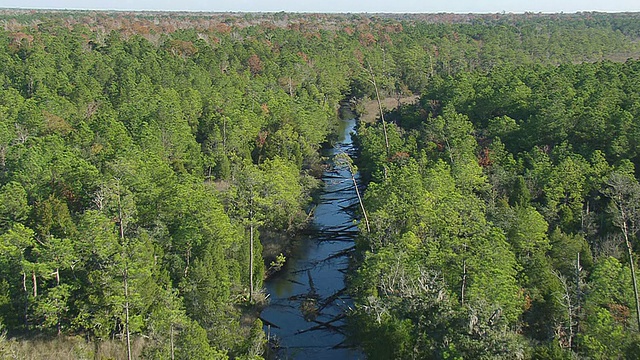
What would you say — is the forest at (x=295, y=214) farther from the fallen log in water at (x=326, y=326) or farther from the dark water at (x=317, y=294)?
A: the fallen log in water at (x=326, y=326)

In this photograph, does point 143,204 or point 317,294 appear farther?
point 317,294

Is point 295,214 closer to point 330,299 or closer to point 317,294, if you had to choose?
point 317,294

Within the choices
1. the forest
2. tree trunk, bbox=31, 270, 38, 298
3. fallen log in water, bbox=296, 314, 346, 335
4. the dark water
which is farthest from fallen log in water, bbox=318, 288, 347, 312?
tree trunk, bbox=31, 270, 38, 298

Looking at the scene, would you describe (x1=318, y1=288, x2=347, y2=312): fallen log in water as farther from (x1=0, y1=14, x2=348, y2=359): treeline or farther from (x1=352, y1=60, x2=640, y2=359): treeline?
(x1=0, y1=14, x2=348, y2=359): treeline

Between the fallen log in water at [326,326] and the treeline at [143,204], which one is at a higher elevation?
the treeline at [143,204]

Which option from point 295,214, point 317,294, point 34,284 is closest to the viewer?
point 34,284

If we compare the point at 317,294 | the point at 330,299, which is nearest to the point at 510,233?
the point at 330,299

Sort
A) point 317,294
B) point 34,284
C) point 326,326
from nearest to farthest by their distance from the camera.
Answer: point 34,284 → point 326,326 → point 317,294

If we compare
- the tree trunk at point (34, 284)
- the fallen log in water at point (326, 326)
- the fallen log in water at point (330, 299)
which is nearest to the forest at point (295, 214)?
the tree trunk at point (34, 284)
